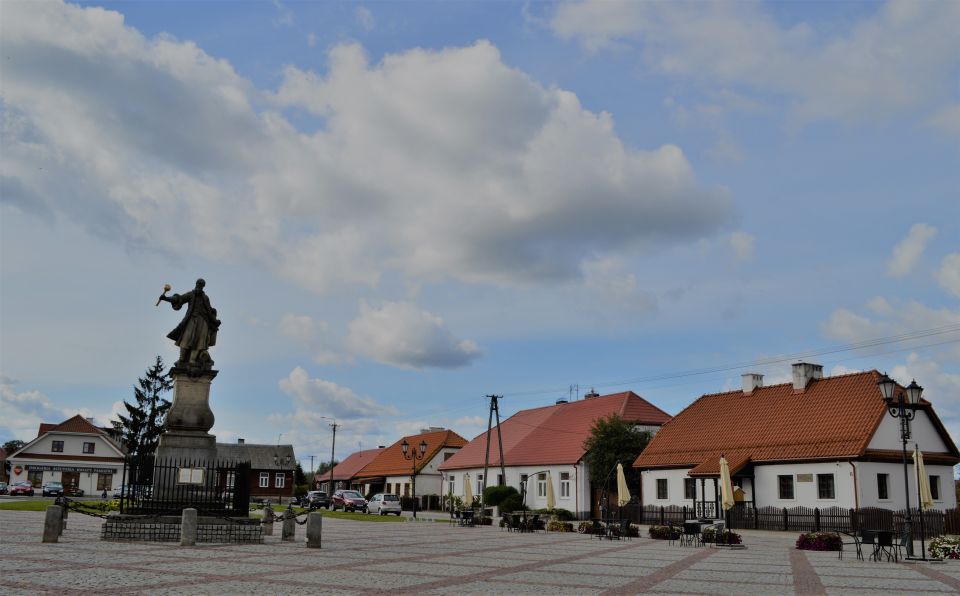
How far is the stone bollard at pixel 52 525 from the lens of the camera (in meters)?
19.2

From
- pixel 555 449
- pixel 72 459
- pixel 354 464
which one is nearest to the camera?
pixel 555 449

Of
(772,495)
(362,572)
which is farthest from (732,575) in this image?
(772,495)

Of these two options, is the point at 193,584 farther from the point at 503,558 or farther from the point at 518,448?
the point at 518,448

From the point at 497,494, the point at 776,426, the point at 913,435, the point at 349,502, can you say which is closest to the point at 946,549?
the point at 913,435

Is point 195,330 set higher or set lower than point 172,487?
higher

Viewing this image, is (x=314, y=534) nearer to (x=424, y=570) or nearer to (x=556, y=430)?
(x=424, y=570)

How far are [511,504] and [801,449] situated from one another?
18.4 metres

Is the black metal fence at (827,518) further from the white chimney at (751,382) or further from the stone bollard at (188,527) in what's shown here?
the stone bollard at (188,527)

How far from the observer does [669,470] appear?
41719 mm

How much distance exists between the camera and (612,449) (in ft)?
151

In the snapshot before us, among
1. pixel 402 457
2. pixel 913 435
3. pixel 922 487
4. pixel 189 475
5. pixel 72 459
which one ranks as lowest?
pixel 922 487

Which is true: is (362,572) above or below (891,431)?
below

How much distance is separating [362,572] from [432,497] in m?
53.3

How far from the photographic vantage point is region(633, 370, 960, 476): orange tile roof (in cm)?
3453
